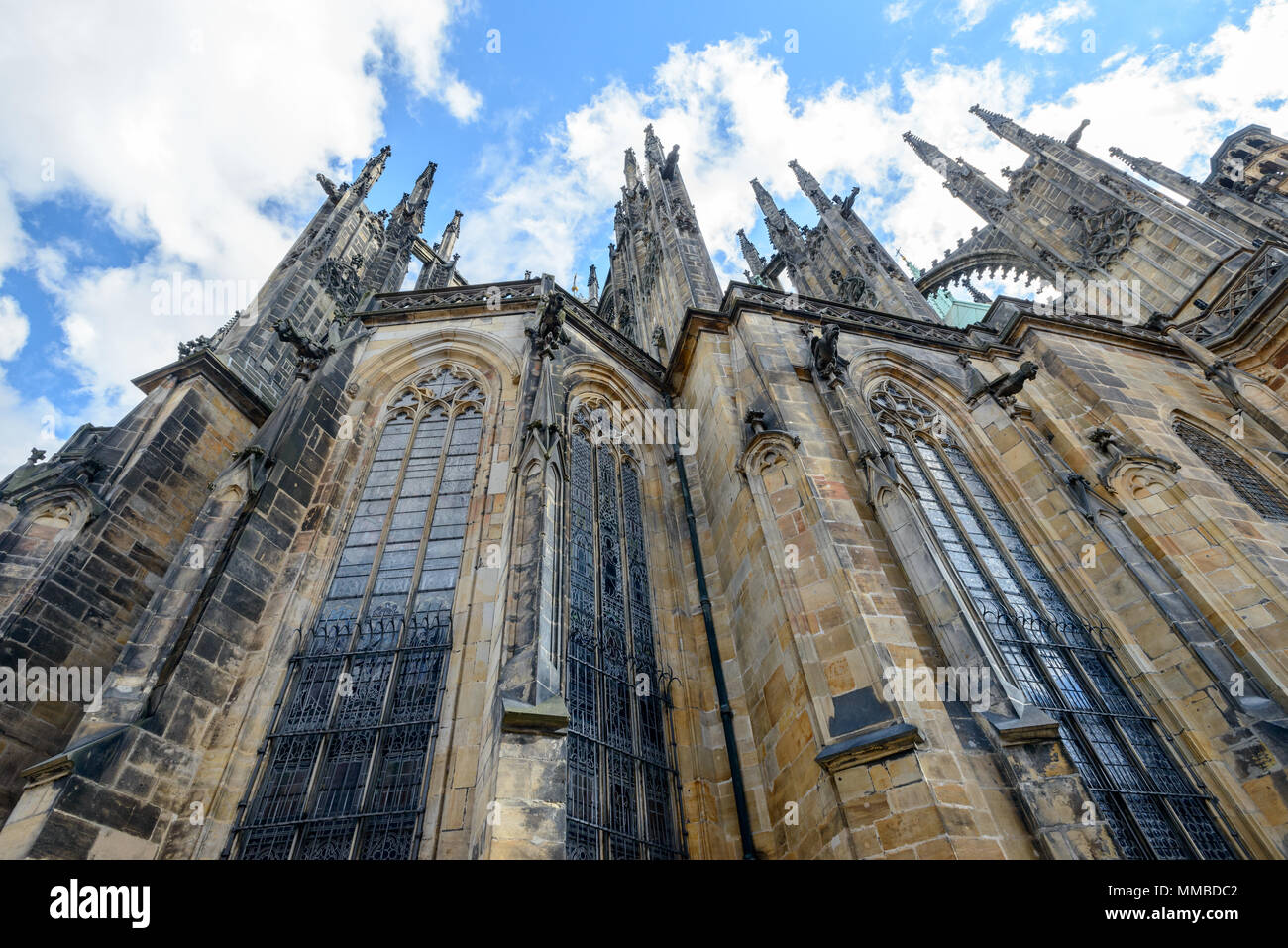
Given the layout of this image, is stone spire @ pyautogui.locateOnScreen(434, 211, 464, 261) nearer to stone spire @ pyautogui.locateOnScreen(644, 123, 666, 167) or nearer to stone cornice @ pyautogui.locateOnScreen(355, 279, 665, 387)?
stone spire @ pyautogui.locateOnScreen(644, 123, 666, 167)

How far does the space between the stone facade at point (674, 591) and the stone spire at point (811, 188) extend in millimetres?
10222

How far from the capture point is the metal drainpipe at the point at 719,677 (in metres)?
6.74

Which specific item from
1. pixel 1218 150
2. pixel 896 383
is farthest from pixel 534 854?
pixel 1218 150

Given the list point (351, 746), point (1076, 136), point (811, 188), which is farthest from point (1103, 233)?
point (351, 746)

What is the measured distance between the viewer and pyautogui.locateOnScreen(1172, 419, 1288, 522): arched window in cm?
1099

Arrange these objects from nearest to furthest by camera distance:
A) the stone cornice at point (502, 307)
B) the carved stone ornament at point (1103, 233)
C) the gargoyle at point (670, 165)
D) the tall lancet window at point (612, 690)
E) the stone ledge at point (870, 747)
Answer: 1. the stone ledge at point (870, 747)
2. the tall lancet window at point (612, 690)
3. the stone cornice at point (502, 307)
4. the carved stone ornament at point (1103, 233)
5. the gargoyle at point (670, 165)

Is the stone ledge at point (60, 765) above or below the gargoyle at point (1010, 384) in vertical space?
below

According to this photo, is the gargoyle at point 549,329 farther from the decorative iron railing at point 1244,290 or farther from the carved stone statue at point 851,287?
the decorative iron railing at point 1244,290

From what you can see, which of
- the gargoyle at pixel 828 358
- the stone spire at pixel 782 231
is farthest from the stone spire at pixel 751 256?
the gargoyle at pixel 828 358

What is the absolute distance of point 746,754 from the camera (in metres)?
7.34

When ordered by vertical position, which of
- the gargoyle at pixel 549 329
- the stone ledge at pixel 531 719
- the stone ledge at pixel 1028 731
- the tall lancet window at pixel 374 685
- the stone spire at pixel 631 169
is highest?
the stone spire at pixel 631 169

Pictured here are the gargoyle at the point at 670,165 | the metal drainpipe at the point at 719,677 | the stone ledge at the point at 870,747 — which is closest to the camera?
the stone ledge at the point at 870,747

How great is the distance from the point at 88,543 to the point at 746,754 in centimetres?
828
